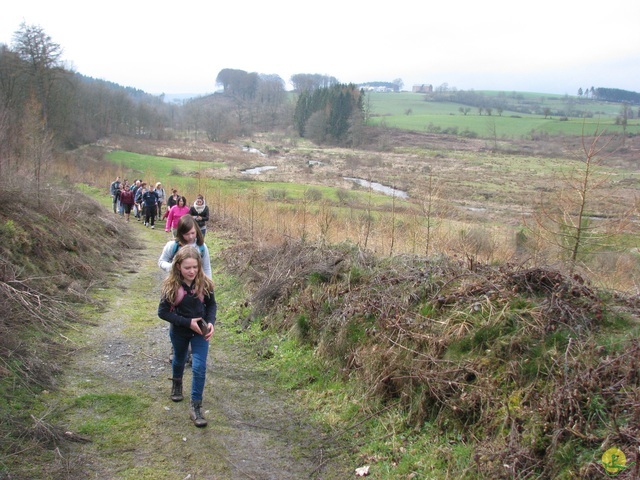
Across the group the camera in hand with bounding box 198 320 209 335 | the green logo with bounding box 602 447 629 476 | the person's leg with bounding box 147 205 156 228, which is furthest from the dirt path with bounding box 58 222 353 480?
the person's leg with bounding box 147 205 156 228

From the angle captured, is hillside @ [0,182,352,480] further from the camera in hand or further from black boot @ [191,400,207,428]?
the camera in hand

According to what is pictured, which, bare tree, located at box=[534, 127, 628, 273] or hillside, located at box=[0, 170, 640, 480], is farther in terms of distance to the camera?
bare tree, located at box=[534, 127, 628, 273]

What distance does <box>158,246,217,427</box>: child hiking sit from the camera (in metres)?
4.71

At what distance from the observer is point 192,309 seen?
4.76m

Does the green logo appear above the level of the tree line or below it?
below

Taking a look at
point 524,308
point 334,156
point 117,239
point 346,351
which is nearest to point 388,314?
point 346,351

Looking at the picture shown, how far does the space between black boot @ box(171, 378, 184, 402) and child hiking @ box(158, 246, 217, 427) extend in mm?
401

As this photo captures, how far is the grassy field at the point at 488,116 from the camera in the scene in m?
78.8

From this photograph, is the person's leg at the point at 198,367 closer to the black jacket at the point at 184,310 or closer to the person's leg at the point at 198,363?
the person's leg at the point at 198,363

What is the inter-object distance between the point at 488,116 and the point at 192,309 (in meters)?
115

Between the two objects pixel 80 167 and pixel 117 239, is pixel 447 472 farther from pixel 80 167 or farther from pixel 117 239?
pixel 80 167

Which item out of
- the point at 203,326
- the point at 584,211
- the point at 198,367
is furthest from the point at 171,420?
the point at 584,211

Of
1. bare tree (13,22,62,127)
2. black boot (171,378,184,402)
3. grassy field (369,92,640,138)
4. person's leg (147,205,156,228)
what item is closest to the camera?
black boot (171,378,184,402)

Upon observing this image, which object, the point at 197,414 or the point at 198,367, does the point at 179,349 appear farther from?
the point at 197,414
